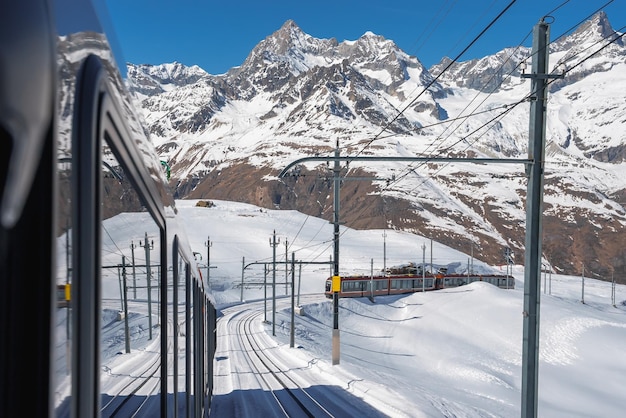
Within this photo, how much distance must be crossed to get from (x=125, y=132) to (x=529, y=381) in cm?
860

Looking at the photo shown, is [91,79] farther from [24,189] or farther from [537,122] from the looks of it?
[537,122]

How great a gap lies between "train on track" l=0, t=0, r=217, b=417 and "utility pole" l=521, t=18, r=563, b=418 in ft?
25.7

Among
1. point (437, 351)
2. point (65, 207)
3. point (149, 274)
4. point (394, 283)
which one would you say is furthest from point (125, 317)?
point (394, 283)

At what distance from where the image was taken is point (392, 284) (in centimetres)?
6091

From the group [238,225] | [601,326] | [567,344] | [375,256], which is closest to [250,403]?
[567,344]

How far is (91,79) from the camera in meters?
1.26

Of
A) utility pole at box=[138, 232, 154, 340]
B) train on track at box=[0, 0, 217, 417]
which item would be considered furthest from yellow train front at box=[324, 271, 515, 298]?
train on track at box=[0, 0, 217, 417]

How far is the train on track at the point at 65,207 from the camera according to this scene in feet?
2.59

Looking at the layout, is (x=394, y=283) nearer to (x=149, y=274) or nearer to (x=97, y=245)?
(x=149, y=274)

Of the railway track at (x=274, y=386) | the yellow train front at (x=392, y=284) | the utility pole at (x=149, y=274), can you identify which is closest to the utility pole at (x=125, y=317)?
the utility pole at (x=149, y=274)

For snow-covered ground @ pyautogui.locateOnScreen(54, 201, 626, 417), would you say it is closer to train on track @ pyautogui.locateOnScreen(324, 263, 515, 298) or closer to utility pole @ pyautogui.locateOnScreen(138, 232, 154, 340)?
utility pole @ pyautogui.locateOnScreen(138, 232, 154, 340)

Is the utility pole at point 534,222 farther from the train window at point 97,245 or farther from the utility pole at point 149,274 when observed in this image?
the train window at point 97,245

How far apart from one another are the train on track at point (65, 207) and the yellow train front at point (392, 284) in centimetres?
5370

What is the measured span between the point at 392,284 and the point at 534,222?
172 feet
